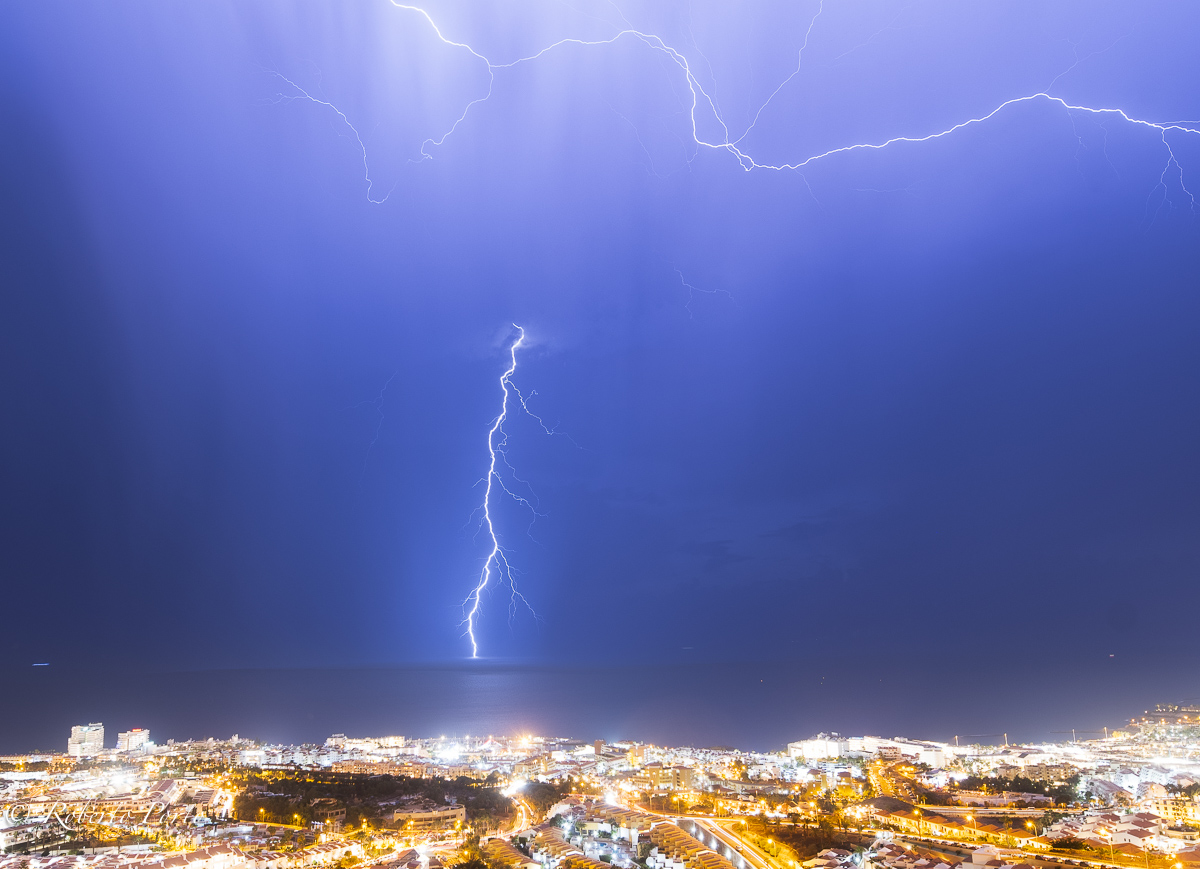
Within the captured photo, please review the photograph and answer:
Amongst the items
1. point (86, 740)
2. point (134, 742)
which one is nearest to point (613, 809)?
point (134, 742)

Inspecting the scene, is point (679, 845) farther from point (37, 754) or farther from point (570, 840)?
point (37, 754)

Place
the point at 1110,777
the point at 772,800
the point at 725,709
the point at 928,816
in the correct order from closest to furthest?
the point at 928,816 < the point at 772,800 < the point at 1110,777 < the point at 725,709

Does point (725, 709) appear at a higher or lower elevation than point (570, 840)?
lower

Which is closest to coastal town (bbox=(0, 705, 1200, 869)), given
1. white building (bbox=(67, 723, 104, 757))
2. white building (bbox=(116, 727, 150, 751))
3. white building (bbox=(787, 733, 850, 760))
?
white building (bbox=(787, 733, 850, 760))

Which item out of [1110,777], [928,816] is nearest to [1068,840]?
[928,816]

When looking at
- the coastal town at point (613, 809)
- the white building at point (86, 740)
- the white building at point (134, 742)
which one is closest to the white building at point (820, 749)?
the coastal town at point (613, 809)

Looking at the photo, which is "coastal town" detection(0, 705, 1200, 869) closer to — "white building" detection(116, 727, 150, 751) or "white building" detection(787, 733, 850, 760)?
"white building" detection(787, 733, 850, 760)
